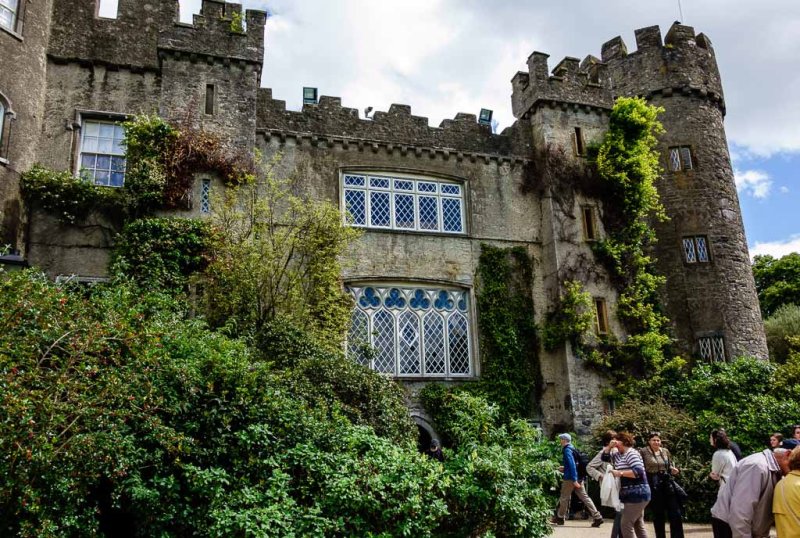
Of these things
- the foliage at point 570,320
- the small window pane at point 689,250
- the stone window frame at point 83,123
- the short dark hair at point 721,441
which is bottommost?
the short dark hair at point 721,441

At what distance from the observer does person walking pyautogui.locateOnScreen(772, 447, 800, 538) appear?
5.16 metres

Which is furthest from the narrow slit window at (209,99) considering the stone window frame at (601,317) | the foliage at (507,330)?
the stone window frame at (601,317)

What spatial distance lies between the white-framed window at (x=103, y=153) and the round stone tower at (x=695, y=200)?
14.7m

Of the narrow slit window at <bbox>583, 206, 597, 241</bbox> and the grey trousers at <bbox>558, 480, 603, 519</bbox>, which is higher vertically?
the narrow slit window at <bbox>583, 206, 597, 241</bbox>

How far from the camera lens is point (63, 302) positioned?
7.88 meters

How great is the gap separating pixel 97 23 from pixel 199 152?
190 inches

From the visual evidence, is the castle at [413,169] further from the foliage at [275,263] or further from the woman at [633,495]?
the woman at [633,495]

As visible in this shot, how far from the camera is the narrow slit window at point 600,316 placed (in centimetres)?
1711

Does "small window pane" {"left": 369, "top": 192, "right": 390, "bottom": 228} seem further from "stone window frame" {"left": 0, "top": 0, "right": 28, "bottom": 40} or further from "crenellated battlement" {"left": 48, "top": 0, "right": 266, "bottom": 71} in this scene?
"stone window frame" {"left": 0, "top": 0, "right": 28, "bottom": 40}

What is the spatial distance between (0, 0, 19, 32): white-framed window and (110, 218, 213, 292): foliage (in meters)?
5.59

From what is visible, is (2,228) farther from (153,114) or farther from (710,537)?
(710,537)

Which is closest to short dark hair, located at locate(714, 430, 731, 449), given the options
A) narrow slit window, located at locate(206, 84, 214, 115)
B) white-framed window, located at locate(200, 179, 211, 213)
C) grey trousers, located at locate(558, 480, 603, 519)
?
grey trousers, located at locate(558, 480, 603, 519)

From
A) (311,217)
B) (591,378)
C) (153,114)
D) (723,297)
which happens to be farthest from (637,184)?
(153,114)

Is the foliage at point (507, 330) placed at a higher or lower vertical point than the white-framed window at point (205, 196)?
lower
